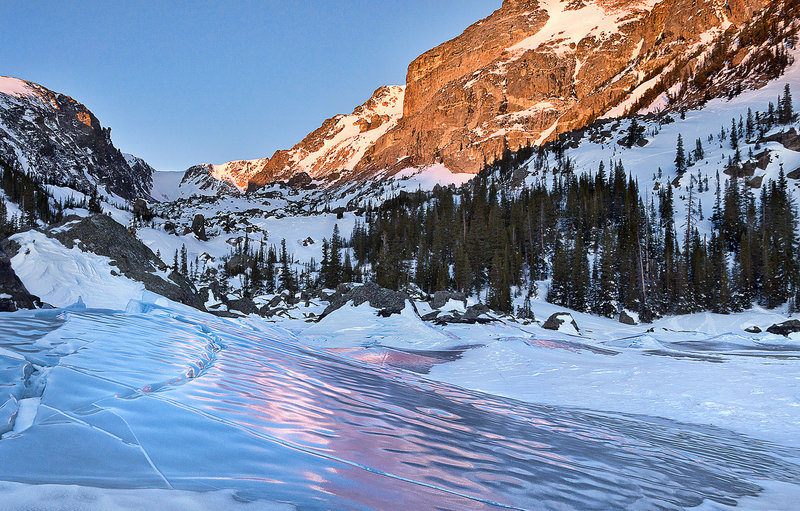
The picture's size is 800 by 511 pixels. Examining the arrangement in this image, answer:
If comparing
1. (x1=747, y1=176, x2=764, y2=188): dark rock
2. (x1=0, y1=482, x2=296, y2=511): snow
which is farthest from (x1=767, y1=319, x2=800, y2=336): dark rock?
(x1=747, y1=176, x2=764, y2=188): dark rock

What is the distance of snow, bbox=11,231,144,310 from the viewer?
12.5 m

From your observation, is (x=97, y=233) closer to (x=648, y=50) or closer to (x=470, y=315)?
(x=470, y=315)

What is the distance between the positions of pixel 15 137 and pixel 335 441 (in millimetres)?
233634

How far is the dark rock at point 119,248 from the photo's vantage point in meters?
16.0

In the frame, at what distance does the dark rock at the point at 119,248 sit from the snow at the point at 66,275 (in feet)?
1.14

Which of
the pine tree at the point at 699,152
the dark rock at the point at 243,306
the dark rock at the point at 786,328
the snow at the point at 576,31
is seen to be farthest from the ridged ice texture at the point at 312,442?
the snow at the point at 576,31

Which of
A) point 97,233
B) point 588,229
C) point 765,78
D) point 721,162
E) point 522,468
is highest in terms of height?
point 765,78

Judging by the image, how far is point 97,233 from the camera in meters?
16.5

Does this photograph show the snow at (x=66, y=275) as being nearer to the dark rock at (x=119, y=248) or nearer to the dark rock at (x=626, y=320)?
the dark rock at (x=119, y=248)

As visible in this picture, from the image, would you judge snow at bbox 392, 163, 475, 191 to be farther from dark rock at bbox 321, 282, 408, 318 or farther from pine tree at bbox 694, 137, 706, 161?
dark rock at bbox 321, 282, 408, 318

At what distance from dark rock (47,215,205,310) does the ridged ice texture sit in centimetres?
1269

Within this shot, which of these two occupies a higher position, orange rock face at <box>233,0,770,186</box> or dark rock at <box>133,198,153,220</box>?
orange rock face at <box>233,0,770,186</box>

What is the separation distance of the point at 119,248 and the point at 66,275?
3129 mm

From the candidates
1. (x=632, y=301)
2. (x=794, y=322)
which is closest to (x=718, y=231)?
(x=632, y=301)
